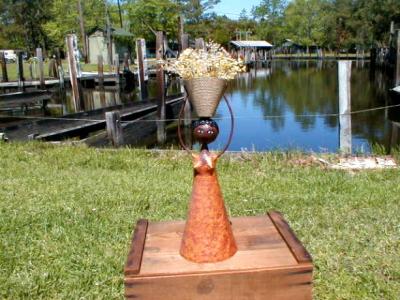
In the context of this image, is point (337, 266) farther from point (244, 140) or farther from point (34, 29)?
point (34, 29)

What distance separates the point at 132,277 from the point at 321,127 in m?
14.5

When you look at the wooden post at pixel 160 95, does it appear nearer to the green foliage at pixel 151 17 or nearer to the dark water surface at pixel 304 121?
the dark water surface at pixel 304 121

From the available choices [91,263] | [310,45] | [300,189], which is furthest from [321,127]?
[310,45]

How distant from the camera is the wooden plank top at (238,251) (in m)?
2.18

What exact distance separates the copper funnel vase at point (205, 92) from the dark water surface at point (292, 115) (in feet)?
18.1

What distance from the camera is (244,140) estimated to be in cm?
1443

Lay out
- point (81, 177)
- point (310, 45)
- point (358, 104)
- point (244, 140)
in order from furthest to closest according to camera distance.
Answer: point (310, 45) → point (358, 104) → point (244, 140) → point (81, 177)

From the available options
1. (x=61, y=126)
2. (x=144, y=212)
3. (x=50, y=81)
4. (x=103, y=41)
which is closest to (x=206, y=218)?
(x=144, y=212)

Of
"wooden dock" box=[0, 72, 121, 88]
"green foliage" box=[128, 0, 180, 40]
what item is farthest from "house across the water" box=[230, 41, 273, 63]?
"wooden dock" box=[0, 72, 121, 88]

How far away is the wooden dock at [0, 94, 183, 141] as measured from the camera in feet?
31.3

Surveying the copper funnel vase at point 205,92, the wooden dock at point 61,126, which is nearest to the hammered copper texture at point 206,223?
the copper funnel vase at point 205,92

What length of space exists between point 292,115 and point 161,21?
4325cm

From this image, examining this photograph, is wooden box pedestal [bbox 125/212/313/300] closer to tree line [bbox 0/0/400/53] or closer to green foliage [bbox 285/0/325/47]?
tree line [bbox 0/0/400/53]

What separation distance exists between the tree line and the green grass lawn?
41.0 m
